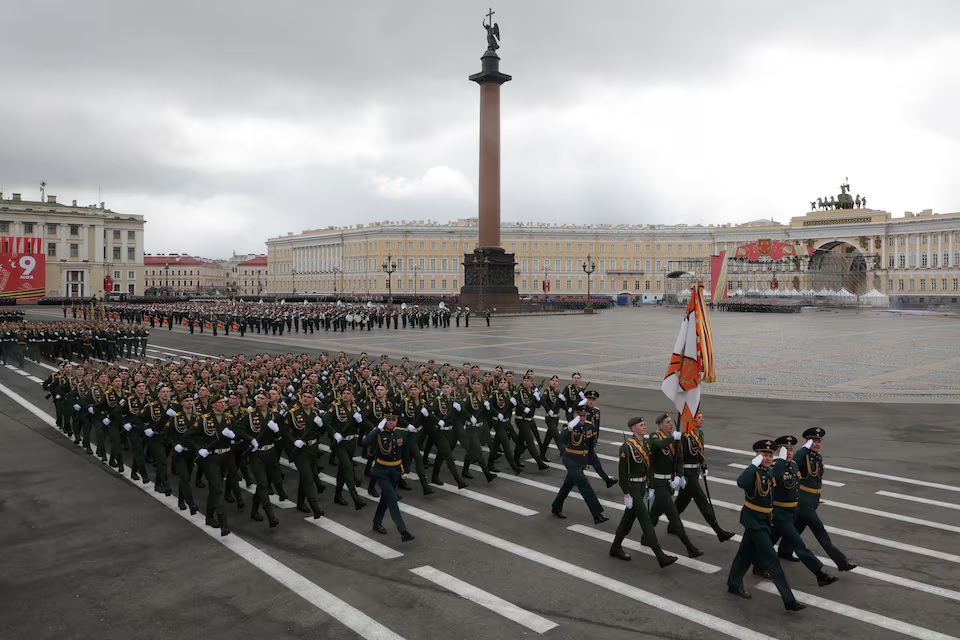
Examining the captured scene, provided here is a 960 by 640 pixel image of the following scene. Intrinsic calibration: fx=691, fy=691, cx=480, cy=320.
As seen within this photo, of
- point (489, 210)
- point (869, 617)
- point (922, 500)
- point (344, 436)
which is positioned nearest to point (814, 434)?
point (869, 617)

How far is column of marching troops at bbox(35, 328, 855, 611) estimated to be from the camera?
22.0ft

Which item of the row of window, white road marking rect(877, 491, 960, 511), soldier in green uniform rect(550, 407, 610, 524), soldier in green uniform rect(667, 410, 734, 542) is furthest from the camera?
the row of window

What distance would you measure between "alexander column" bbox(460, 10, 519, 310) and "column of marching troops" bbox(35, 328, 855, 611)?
A: 42835 mm

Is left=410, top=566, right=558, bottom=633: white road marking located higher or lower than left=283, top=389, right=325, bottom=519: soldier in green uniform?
lower

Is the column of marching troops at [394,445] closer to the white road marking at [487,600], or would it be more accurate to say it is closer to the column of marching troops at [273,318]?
the white road marking at [487,600]

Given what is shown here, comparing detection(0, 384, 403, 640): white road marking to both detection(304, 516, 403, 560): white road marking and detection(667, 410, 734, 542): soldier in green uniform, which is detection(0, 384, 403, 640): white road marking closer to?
detection(304, 516, 403, 560): white road marking

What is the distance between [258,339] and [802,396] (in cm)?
2686

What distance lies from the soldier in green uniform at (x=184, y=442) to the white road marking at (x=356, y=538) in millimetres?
1688

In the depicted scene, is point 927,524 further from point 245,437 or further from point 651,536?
point 245,437

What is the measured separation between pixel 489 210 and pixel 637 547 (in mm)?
49135

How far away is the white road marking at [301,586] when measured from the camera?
5832 mm

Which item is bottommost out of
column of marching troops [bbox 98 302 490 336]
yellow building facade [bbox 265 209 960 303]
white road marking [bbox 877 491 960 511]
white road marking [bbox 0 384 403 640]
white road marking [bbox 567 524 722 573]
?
white road marking [bbox 0 384 403 640]

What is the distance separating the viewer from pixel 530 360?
82.6ft

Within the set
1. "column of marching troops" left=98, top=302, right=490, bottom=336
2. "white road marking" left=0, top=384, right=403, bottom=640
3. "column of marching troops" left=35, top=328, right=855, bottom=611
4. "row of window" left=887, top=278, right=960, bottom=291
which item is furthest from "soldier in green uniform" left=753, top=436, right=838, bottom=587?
"row of window" left=887, top=278, right=960, bottom=291
